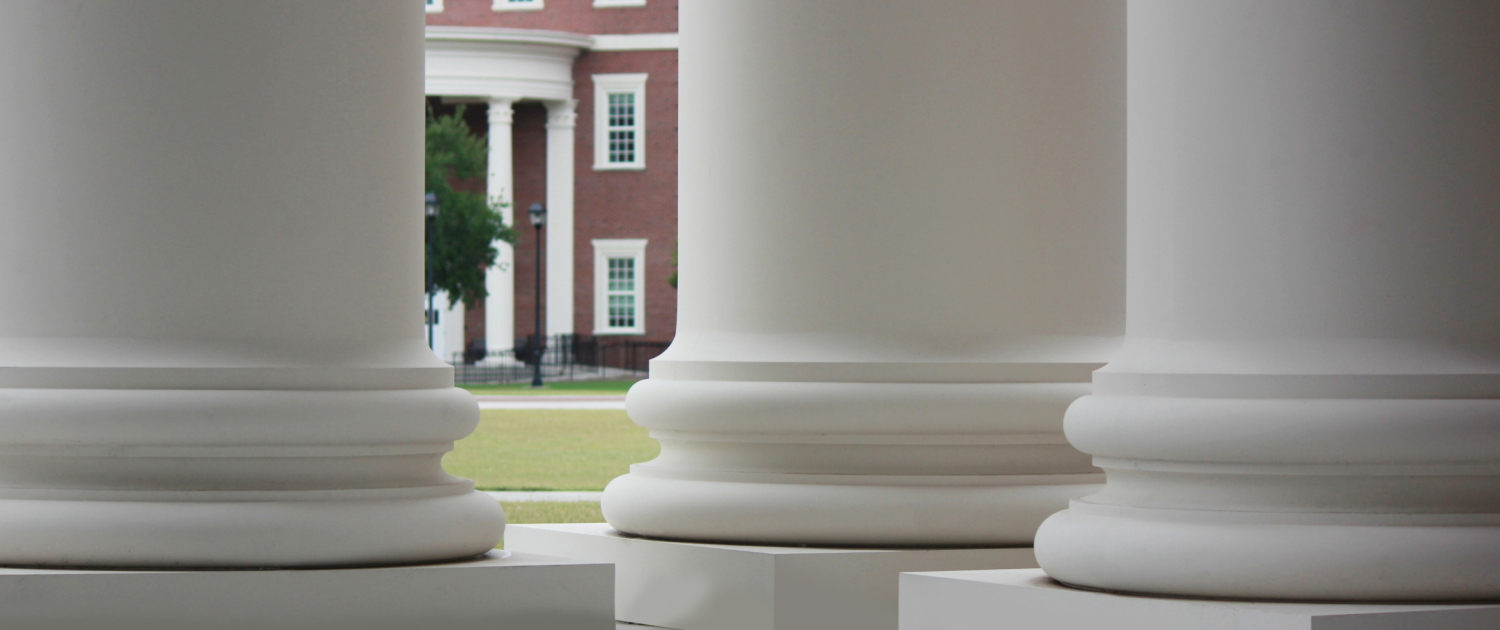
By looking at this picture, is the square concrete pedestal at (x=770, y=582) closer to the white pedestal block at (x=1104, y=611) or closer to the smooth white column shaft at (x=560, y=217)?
the white pedestal block at (x=1104, y=611)

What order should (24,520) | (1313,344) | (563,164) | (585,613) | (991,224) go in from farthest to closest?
1. (563,164)
2. (991,224)
3. (585,613)
4. (24,520)
5. (1313,344)

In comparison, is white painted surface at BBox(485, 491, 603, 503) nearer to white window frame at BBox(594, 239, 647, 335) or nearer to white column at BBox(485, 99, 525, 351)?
white column at BBox(485, 99, 525, 351)

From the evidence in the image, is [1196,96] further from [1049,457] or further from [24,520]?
[24,520]

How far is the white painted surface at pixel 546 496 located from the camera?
71.6 ft

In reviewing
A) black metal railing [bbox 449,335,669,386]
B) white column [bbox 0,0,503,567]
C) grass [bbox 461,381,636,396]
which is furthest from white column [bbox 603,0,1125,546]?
black metal railing [bbox 449,335,669,386]

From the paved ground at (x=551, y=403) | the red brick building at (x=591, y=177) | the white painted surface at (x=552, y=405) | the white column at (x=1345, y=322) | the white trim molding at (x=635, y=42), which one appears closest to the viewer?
the white column at (x=1345, y=322)

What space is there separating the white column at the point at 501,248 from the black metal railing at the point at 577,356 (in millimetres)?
1028

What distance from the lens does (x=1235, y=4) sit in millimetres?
5805

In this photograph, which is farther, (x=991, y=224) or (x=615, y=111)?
(x=615, y=111)

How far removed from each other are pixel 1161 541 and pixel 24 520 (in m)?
3.98

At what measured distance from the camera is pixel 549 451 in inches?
1232

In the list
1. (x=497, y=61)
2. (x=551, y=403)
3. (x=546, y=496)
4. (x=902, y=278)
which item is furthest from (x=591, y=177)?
(x=902, y=278)

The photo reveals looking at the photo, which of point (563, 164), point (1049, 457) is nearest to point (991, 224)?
point (1049, 457)

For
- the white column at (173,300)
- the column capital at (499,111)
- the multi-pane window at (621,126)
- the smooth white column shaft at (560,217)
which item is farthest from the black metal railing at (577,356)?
the white column at (173,300)
